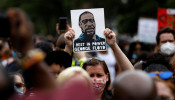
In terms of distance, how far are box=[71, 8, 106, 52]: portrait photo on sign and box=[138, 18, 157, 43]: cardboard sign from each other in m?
6.66

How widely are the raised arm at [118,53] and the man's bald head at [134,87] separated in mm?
1446

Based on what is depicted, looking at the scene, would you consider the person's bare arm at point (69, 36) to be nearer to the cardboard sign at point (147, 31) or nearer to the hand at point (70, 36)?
the hand at point (70, 36)

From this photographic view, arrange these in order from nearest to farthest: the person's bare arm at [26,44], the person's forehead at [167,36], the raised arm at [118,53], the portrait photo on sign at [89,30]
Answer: the person's bare arm at [26,44] → the raised arm at [118,53] → the portrait photo on sign at [89,30] → the person's forehead at [167,36]

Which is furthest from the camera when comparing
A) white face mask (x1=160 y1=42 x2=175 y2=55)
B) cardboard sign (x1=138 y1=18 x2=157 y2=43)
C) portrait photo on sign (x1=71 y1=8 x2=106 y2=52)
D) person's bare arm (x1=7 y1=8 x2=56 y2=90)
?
cardboard sign (x1=138 y1=18 x2=157 y2=43)

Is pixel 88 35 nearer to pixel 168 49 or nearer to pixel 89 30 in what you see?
pixel 89 30

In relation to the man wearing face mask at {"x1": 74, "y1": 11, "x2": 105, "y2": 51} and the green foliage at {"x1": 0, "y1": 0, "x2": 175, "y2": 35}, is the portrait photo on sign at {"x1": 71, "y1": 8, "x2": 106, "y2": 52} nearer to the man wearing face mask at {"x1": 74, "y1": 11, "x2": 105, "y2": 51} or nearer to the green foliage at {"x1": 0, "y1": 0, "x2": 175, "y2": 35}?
the man wearing face mask at {"x1": 74, "y1": 11, "x2": 105, "y2": 51}

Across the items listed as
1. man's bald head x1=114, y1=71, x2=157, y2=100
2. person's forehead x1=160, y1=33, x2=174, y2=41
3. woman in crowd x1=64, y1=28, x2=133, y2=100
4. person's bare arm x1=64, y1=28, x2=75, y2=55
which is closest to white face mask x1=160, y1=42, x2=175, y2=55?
person's forehead x1=160, y1=33, x2=174, y2=41

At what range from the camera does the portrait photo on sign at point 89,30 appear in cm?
374

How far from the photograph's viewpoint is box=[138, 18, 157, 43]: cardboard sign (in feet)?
34.1

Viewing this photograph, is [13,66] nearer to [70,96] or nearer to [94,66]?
[94,66]

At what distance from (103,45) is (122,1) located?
37.6m

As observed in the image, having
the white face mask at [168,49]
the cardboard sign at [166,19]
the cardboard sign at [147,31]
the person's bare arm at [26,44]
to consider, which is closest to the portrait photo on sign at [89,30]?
the white face mask at [168,49]

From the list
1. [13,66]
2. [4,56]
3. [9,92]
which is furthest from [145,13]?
[9,92]

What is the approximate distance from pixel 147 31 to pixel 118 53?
7.51 meters
